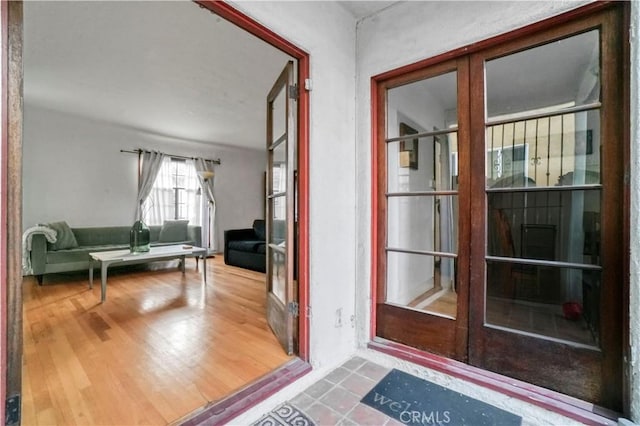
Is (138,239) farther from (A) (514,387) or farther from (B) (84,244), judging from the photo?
(A) (514,387)

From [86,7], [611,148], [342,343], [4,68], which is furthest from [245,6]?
[342,343]

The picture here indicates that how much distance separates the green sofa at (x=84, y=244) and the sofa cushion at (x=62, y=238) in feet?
0.16

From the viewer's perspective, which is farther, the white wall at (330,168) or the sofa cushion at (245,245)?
the sofa cushion at (245,245)

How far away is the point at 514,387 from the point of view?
1.53 metres

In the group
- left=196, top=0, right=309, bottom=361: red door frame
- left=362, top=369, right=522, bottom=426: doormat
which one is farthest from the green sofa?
left=362, top=369, right=522, bottom=426: doormat

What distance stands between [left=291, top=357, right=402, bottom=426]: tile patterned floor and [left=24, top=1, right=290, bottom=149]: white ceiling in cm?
268

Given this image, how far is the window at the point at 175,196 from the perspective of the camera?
5.67 metres

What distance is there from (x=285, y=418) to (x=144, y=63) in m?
3.39

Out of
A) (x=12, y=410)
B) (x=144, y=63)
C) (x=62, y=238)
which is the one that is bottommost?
(x=12, y=410)

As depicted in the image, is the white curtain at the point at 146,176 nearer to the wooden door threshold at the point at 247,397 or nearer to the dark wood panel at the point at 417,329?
the wooden door threshold at the point at 247,397

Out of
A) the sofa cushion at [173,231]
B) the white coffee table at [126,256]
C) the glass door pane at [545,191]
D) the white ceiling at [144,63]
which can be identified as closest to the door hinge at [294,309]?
the glass door pane at [545,191]

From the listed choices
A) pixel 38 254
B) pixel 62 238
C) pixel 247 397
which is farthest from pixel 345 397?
pixel 62 238

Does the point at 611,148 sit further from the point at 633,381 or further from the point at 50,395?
the point at 50,395

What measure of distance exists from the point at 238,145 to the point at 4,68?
6.06m
